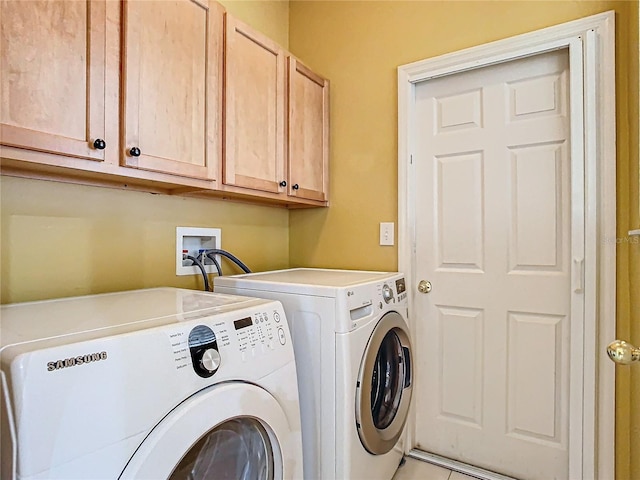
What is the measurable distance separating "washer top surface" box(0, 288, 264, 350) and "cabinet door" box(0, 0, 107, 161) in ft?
1.42

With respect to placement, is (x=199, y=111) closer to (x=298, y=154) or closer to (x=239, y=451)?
(x=298, y=154)

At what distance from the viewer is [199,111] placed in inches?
54.8

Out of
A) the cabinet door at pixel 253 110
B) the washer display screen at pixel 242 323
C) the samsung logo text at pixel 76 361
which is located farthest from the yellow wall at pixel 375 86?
the samsung logo text at pixel 76 361

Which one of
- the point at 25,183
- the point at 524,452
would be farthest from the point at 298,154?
the point at 524,452

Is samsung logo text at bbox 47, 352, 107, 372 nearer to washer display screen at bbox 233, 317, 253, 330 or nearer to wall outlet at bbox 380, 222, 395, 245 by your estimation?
washer display screen at bbox 233, 317, 253, 330

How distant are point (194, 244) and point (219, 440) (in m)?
1.03

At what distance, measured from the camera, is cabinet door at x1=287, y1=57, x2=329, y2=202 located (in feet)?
6.12

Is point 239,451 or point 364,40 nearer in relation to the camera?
point 239,451

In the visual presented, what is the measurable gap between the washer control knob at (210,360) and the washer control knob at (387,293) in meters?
0.84

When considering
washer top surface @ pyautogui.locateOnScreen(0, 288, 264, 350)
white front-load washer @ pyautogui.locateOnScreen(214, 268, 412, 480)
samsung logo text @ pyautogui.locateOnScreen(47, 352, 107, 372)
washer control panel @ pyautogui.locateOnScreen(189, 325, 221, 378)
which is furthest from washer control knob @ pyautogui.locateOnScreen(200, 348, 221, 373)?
white front-load washer @ pyautogui.locateOnScreen(214, 268, 412, 480)

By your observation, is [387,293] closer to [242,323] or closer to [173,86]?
[242,323]

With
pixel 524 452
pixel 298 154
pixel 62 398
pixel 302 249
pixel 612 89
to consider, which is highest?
pixel 612 89

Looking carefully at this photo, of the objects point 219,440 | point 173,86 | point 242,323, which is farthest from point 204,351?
point 173,86

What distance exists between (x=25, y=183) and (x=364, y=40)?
5.69ft
